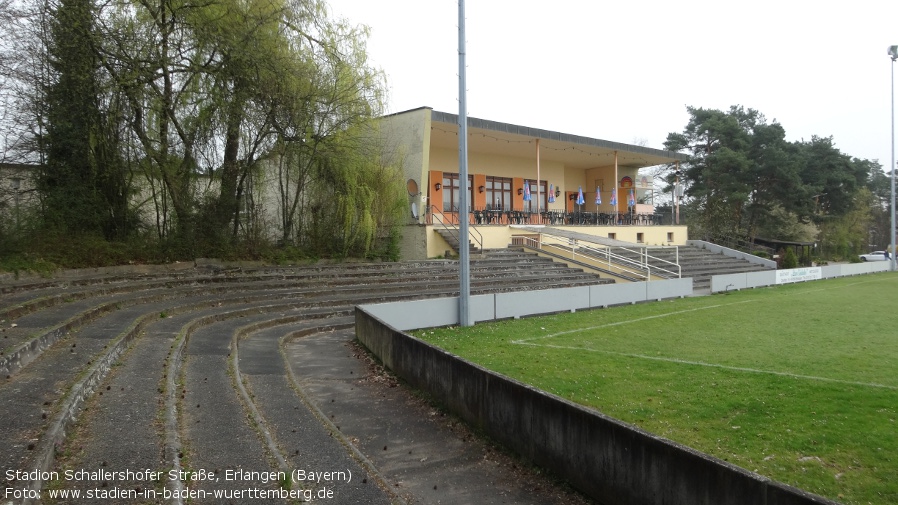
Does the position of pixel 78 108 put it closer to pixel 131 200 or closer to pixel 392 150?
pixel 131 200

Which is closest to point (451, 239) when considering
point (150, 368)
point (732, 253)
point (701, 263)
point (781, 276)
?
point (701, 263)

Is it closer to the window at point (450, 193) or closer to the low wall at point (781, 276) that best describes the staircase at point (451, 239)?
the window at point (450, 193)

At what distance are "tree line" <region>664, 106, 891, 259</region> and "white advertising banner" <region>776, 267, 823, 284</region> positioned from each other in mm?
11675

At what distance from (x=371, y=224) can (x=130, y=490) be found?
18437 millimetres

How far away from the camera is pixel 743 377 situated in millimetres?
8859

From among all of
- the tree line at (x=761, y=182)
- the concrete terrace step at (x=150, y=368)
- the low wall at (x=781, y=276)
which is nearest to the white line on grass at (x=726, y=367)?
the concrete terrace step at (x=150, y=368)

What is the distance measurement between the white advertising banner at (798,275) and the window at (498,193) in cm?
1566

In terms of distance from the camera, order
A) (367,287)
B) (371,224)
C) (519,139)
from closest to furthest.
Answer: (367,287), (371,224), (519,139)

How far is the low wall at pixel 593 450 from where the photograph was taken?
12.5ft

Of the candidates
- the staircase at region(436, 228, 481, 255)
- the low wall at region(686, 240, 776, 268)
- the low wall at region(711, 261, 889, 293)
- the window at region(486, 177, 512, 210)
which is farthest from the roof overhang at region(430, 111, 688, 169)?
the low wall at region(711, 261, 889, 293)

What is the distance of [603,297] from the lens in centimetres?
1969

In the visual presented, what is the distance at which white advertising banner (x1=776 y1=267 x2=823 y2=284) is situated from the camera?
30250 millimetres

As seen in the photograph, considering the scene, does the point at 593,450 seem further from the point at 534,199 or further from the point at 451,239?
the point at 534,199

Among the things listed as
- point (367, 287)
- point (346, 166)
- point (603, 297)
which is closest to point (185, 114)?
point (346, 166)
